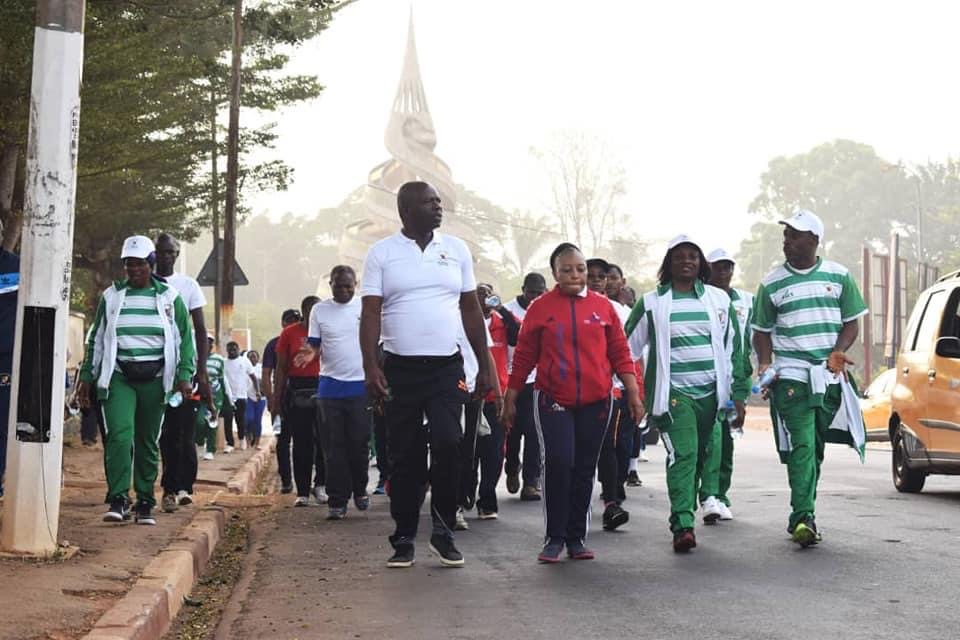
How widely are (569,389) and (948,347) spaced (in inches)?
195

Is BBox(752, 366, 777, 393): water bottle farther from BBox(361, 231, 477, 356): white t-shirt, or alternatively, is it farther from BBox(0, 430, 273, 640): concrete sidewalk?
BBox(0, 430, 273, 640): concrete sidewalk

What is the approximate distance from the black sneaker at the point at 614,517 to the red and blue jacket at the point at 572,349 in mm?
1799

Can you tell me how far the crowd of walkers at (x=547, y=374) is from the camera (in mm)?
8891

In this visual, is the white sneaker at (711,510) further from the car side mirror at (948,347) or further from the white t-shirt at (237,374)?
the white t-shirt at (237,374)

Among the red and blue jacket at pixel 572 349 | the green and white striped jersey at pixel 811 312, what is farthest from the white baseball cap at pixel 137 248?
the green and white striped jersey at pixel 811 312

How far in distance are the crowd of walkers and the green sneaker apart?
11 mm

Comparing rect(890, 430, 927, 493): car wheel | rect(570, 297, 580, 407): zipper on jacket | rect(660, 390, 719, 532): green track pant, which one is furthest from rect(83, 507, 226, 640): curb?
rect(890, 430, 927, 493): car wheel

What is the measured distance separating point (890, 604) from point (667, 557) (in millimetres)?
2109

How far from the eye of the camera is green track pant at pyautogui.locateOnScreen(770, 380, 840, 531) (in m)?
9.75

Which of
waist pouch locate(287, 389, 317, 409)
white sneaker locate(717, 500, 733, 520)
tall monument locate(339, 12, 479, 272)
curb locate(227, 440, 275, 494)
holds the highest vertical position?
tall monument locate(339, 12, 479, 272)

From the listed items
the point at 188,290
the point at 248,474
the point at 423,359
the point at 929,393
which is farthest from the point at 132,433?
the point at 248,474

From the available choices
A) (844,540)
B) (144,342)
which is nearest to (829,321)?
(844,540)

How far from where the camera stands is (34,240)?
857 centimetres

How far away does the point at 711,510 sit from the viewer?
1112cm
